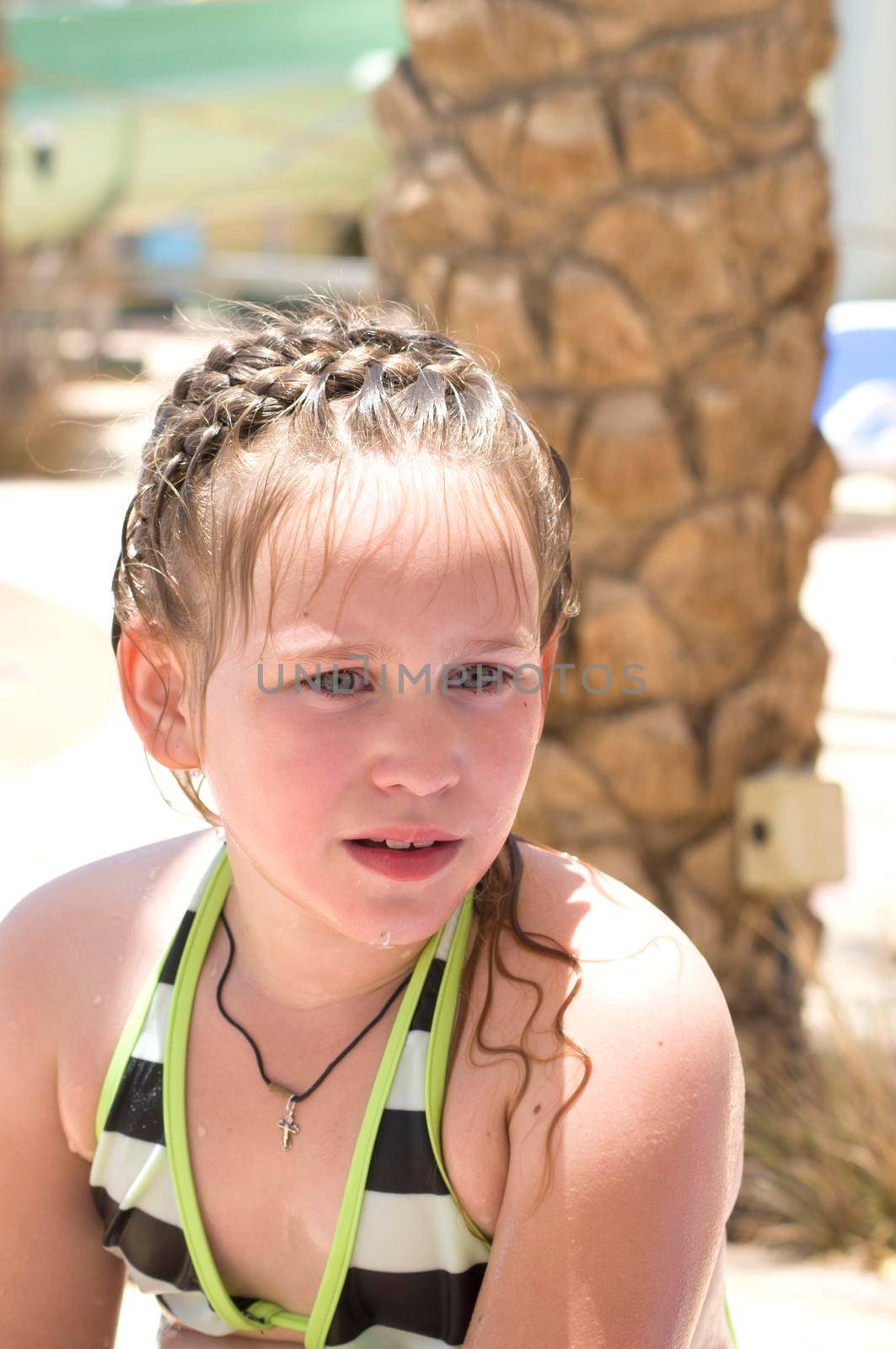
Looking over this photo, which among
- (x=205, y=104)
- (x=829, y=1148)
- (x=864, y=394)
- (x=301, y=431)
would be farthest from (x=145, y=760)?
(x=205, y=104)

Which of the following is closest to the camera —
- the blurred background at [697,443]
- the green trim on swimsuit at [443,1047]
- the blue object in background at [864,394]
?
the green trim on swimsuit at [443,1047]

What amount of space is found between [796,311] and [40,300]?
42.0ft

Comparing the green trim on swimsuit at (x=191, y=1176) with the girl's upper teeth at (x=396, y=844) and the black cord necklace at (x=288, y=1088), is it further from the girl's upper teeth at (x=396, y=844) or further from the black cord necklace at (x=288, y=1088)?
the girl's upper teeth at (x=396, y=844)

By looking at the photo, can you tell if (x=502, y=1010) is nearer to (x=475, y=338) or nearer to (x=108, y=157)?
(x=475, y=338)

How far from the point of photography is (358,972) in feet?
4.74

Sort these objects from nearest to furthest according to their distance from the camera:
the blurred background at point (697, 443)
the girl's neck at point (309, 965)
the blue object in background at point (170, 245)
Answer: the girl's neck at point (309, 965), the blurred background at point (697, 443), the blue object in background at point (170, 245)

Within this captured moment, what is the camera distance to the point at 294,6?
13.3 m

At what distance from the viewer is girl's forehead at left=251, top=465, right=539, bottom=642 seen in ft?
4.17

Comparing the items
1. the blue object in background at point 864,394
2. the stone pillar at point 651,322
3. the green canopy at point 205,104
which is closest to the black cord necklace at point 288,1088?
the stone pillar at point 651,322

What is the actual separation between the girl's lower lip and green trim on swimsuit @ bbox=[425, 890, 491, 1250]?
0.62 ft

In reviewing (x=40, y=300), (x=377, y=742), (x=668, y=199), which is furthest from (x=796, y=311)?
(x=40, y=300)

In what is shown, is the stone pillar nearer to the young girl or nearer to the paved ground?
the paved ground

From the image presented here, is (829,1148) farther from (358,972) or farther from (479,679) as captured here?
(479,679)

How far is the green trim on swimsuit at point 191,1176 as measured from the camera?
1341 millimetres
